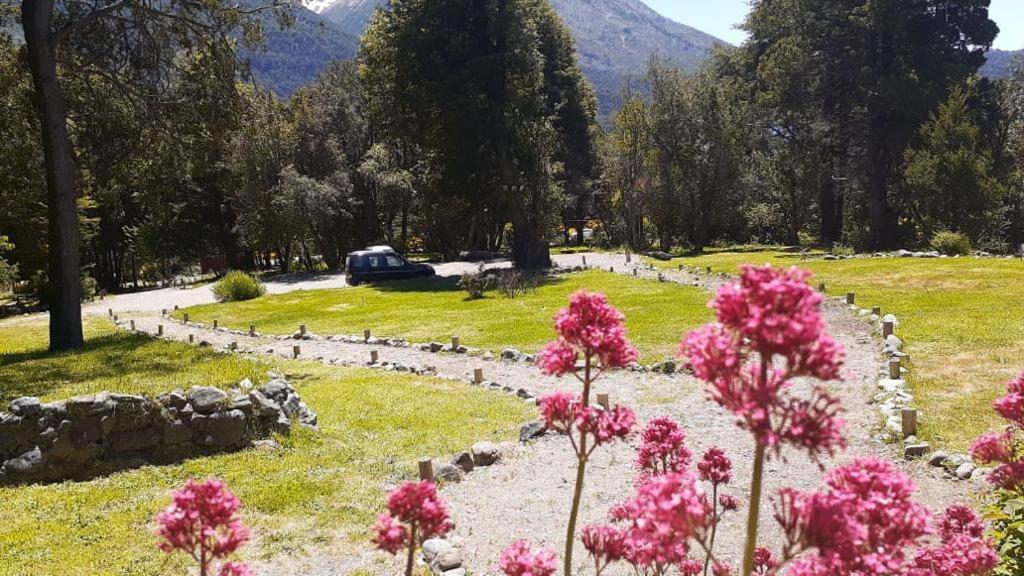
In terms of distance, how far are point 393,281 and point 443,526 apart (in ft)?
112

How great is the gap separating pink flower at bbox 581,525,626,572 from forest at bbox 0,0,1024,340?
1824 centimetres

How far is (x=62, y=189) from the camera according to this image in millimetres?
16328

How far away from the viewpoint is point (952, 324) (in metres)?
14.3

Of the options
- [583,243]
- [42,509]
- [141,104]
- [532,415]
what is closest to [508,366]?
[532,415]

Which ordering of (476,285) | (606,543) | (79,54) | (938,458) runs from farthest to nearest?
(476,285) < (79,54) < (938,458) < (606,543)

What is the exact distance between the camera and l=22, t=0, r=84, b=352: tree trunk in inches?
633

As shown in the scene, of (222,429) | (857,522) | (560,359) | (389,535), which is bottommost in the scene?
(222,429)

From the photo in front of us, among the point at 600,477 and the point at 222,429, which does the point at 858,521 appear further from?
Result: the point at 222,429

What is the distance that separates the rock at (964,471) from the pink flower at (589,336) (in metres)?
6.09

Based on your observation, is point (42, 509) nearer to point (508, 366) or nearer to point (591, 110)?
point (508, 366)

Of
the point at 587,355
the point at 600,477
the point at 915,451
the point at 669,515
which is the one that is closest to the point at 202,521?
the point at 587,355

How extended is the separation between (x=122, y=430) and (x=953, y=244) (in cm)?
3162

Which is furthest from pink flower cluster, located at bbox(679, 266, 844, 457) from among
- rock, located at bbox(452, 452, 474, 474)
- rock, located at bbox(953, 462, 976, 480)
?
rock, located at bbox(452, 452, 474, 474)

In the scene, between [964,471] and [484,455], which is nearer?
[964,471]
